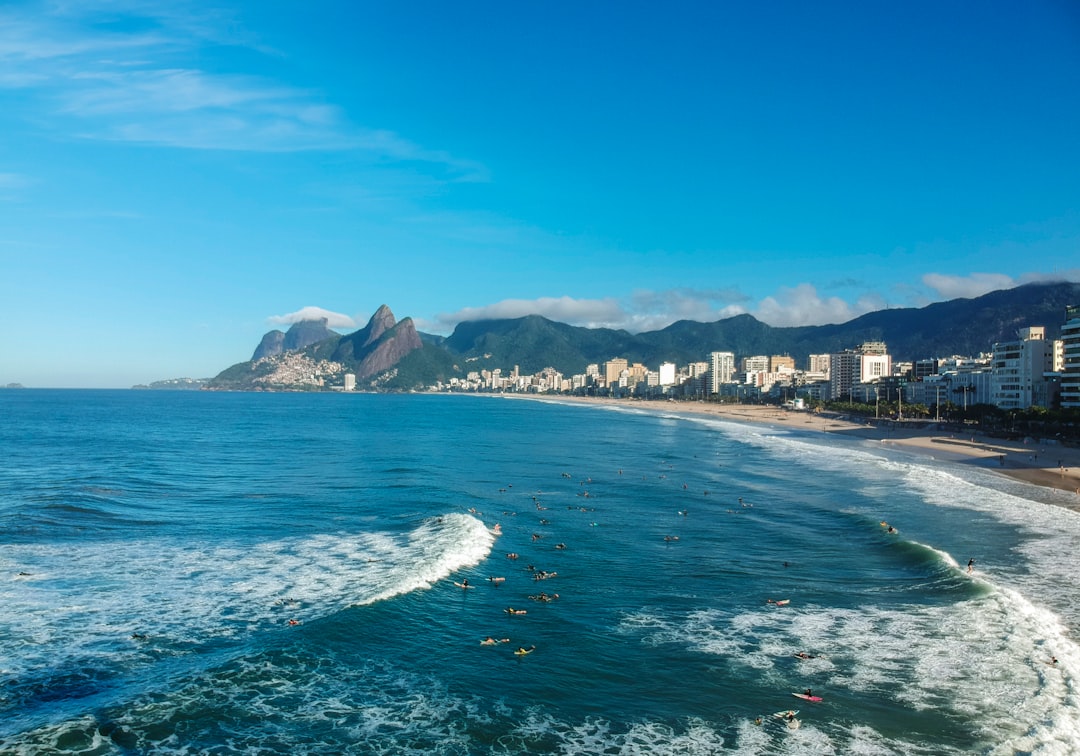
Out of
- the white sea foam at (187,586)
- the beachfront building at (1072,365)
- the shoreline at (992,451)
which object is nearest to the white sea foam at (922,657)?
the white sea foam at (187,586)

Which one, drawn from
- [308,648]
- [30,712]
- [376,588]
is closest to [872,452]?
[376,588]

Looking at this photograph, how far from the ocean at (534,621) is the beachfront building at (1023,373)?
215 ft

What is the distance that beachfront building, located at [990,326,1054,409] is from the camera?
96.9 metres

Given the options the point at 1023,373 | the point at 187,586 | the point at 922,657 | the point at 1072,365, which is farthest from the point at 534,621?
the point at 1023,373

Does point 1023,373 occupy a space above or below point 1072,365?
below

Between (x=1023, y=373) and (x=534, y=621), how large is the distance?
10629 cm

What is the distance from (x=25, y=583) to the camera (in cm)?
2309

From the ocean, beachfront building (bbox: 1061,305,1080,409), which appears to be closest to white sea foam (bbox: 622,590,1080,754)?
the ocean

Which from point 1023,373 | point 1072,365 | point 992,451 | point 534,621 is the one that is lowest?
point 534,621

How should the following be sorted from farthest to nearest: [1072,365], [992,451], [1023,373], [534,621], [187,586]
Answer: [1023,373] → [1072,365] → [992,451] → [187,586] → [534,621]

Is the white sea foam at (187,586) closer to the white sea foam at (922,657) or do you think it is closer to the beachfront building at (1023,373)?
the white sea foam at (922,657)

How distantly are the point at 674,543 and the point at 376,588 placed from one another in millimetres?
13388

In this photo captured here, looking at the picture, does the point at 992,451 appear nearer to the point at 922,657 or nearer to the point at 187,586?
the point at 922,657

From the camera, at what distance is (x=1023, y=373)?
99250 millimetres
